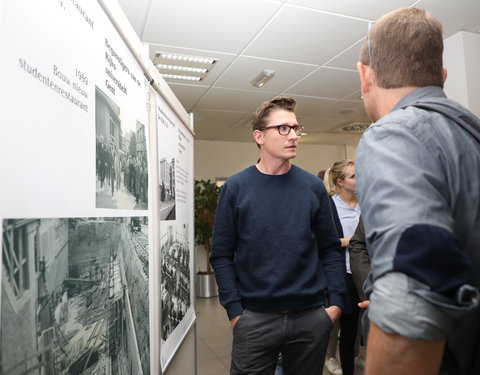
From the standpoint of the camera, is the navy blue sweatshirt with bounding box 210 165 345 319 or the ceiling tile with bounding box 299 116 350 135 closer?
the navy blue sweatshirt with bounding box 210 165 345 319

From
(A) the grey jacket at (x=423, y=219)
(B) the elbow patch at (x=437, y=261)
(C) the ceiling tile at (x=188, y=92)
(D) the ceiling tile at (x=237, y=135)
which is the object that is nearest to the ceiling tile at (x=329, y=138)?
(D) the ceiling tile at (x=237, y=135)

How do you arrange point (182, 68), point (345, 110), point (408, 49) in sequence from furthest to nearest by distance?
point (345, 110), point (182, 68), point (408, 49)

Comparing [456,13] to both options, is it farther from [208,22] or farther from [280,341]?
[280,341]

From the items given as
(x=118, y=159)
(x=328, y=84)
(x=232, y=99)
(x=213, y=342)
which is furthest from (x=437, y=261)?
(x=232, y=99)

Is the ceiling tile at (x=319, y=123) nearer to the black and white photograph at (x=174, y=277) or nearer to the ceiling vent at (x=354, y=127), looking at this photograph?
the ceiling vent at (x=354, y=127)

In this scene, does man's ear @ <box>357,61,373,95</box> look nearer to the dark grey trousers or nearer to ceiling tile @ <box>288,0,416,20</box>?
the dark grey trousers

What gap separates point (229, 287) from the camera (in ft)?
4.97

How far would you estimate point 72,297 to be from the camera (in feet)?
2.42

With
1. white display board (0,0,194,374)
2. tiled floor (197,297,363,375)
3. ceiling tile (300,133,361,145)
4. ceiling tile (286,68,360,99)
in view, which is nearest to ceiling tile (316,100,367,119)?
ceiling tile (286,68,360,99)

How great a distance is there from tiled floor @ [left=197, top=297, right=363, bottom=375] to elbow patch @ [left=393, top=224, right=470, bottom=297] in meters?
2.58

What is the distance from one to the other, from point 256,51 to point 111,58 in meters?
2.75

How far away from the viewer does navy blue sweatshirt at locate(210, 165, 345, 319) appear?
1464 mm

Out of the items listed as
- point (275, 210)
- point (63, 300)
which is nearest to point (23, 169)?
point (63, 300)

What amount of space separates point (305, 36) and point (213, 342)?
324 cm
